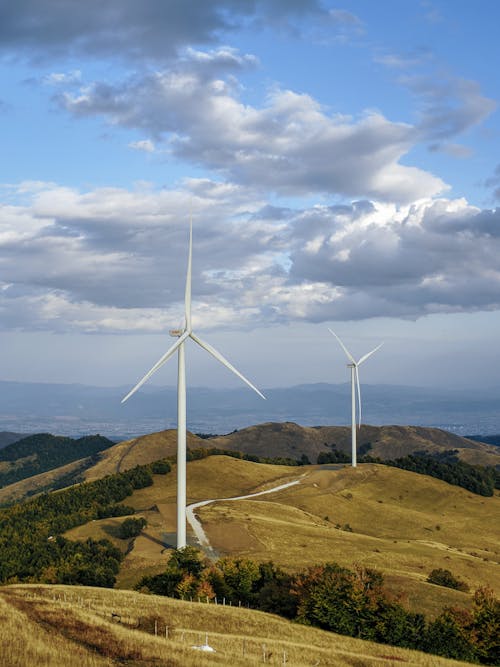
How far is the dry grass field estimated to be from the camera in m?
37.0

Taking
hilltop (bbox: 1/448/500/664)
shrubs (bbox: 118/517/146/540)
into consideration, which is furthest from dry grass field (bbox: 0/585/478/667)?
shrubs (bbox: 118/517/146/540)

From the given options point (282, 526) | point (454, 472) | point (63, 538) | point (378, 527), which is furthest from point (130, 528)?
point (454, 472)

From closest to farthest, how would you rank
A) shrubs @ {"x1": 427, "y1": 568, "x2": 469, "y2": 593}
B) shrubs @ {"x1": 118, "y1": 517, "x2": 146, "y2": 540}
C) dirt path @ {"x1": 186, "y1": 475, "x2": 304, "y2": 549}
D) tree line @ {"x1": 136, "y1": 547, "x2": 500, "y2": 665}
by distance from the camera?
1. tree line @ {"x1": 136, "y1": 547, "x2": 500, "y2": 665}
2. shrubs @ {"x1": 427, "y1": 568, "x2": 469, "y2": 593}
3. dirt path @ {"x1": 186, "y1": 475, "x2": 304, "y2": 549}
4. shrubs @ {"x1": 118, "y1": 517, "x2": 146, "y2": 540}

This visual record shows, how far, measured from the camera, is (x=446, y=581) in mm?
76500

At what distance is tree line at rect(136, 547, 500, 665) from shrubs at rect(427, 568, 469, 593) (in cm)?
1668

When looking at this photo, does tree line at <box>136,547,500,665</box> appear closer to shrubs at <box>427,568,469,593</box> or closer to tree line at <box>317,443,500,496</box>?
shrubs at <box>427,568,469,593</box>

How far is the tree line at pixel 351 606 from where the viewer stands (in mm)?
54125

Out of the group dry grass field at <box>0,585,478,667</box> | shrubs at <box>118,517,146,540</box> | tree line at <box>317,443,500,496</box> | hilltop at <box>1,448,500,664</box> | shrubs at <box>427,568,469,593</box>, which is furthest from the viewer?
tree line at <box>317,443,500,496</box>

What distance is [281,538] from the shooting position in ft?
294

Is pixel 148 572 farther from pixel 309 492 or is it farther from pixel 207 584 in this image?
pixel 309 492

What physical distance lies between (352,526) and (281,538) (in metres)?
32.7

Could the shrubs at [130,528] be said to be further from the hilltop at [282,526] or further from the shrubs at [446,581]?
the shrubs at [446,581]

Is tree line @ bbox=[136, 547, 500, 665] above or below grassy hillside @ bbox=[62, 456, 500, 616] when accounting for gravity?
above

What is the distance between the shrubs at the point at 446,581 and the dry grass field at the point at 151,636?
26.0m
